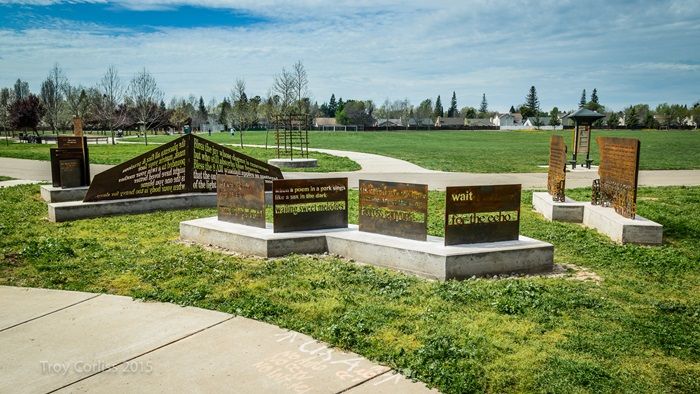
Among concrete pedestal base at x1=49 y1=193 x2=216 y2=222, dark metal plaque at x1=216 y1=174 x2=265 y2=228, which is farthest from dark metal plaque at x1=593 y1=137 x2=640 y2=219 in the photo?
concrete pedestal base at x1=49 y1=193 x2=216 y2=222

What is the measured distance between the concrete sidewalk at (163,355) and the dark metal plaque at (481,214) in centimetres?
339

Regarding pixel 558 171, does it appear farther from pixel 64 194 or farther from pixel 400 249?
pixel 64 194

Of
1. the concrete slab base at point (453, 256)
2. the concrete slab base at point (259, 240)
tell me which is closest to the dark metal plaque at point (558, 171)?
the concrete slab base at point (453, 256)

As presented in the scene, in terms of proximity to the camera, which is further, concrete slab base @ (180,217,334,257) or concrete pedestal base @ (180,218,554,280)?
concrete slab base @ (180,217,334,257)

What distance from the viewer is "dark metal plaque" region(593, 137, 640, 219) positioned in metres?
10.0

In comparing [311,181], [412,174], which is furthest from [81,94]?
[311,181]

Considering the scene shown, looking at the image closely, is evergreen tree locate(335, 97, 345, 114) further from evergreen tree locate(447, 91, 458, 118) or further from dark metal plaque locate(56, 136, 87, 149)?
dark metal plaque locate(56, 136, 87, 149)

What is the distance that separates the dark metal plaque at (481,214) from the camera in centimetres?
791

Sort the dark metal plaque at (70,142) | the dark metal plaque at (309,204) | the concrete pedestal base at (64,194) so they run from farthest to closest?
the dark metal plaque at (70,142) → the concrete pedestal base at (64,194) → the dark metal plaque at (309,204)

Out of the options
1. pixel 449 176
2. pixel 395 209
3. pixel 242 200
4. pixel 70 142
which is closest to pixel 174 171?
pixel 70 142

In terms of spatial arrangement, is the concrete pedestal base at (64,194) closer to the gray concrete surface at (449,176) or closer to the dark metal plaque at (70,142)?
the dark metal plaque at (70,142)

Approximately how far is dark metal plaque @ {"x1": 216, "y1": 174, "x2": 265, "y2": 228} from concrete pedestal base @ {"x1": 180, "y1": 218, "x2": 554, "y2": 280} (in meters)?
0.24

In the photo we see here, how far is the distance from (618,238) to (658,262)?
1433mm

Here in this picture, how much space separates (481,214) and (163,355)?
4971mm
